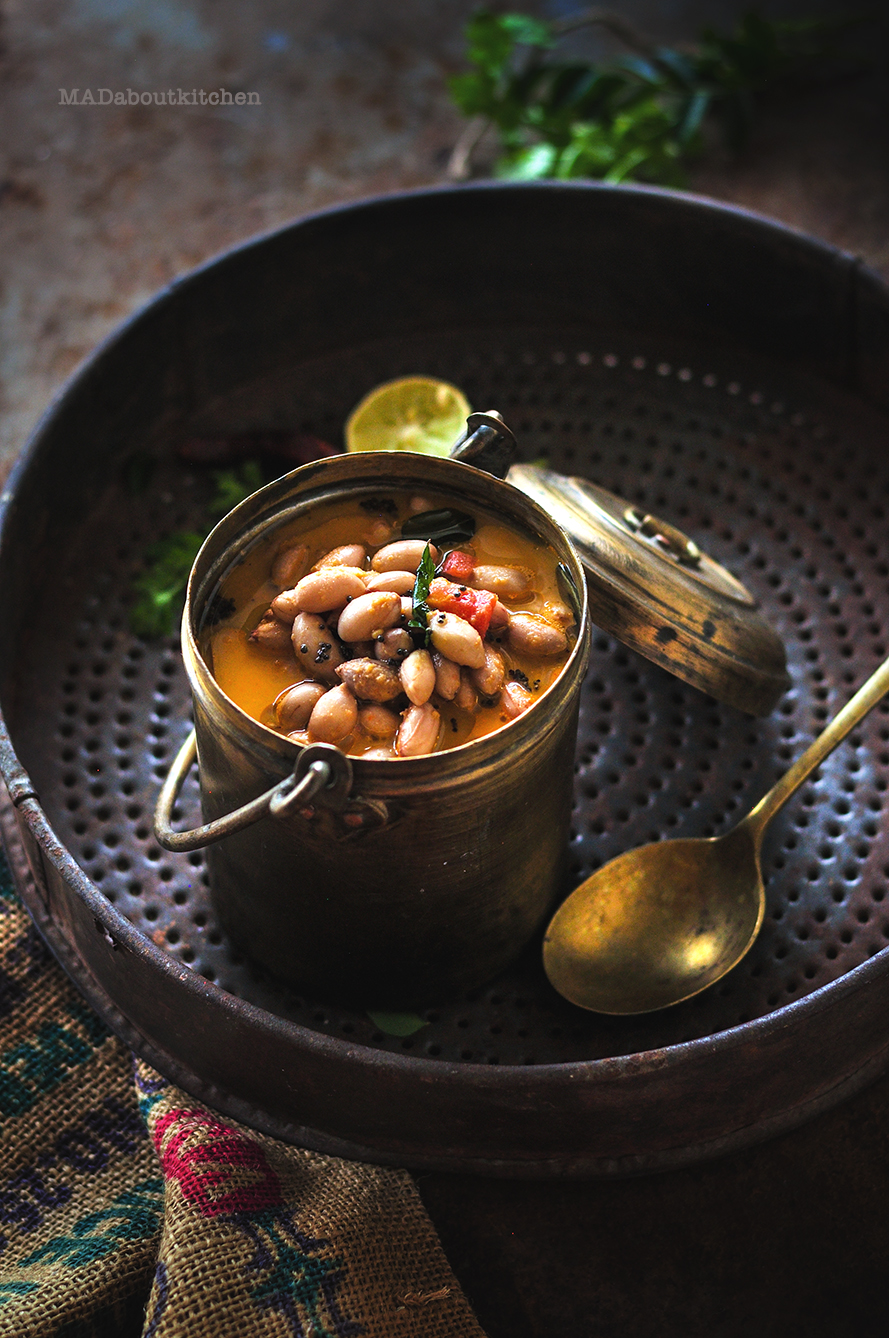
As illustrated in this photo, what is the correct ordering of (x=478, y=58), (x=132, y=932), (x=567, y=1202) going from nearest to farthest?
(x=132, y=932) < (x=567, y=1202) < (x=478, y=58)

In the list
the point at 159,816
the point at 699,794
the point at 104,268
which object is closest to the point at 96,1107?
the point at 159,816

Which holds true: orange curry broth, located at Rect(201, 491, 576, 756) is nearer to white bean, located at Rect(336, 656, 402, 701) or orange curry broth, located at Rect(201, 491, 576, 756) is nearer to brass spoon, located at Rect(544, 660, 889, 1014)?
white bean, located at Rect(336, 656, 402, 701)

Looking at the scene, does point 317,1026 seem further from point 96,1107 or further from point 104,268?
point 104,268

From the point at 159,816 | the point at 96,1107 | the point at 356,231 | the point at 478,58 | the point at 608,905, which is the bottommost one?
the point at 96,1107

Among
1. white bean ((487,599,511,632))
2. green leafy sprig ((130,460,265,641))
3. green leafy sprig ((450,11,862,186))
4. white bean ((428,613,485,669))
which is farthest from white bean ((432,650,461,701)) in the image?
green leafy sprig ((450,11,862,186))

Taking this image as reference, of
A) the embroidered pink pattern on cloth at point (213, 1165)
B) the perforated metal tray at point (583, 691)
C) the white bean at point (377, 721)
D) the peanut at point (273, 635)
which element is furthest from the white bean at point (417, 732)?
the embroidered pink pattern on cloth at point (213, 1165)

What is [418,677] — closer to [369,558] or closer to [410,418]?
[369,558]

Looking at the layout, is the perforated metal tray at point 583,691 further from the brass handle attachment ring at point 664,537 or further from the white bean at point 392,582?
the white bean at point 392,582
